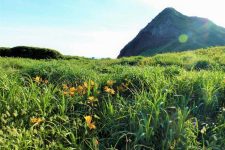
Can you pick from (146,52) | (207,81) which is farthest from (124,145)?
(146,52)

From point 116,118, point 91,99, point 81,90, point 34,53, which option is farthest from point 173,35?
point 116,118

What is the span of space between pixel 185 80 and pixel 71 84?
7.29 ft

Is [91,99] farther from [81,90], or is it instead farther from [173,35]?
[173,35]

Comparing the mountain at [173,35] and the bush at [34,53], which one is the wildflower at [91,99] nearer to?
the bush at [34,53]

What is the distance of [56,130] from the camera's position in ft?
20.0

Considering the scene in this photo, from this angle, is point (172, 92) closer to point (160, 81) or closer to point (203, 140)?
point (160, 81)

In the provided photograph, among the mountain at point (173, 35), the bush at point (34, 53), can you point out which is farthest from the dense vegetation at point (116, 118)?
the mountain at point (173, 35)

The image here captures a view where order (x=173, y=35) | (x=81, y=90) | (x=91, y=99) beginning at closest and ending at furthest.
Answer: (x=91, y=99), (x=81, y=90), (x=173, y=35)

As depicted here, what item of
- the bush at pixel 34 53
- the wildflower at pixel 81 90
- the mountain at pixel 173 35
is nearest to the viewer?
the wildflower at pixel 81 90

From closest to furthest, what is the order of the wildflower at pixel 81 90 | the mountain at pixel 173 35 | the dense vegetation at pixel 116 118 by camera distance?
1. the dense vegetation at pixel 116 118
2. the wildflower at pixel 81 90
3. the mountain at pixel 173 35

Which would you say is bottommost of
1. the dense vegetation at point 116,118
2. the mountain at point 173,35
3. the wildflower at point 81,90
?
the dense vegetation at point 116,118

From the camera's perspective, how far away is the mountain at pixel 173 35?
182 feet

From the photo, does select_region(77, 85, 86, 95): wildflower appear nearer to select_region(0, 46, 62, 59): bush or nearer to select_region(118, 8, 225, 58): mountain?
select_region(0, 46, 62, 59): bush

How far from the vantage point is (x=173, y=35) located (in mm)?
61875
